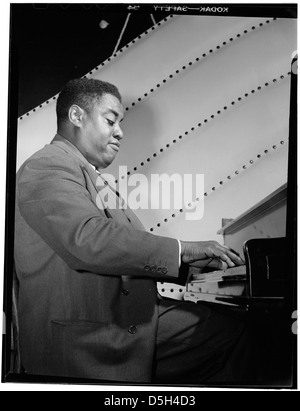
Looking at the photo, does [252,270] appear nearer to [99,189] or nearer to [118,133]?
[99,189]

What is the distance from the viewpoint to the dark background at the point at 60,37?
2.28 metres

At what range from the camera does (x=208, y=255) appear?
200 cm

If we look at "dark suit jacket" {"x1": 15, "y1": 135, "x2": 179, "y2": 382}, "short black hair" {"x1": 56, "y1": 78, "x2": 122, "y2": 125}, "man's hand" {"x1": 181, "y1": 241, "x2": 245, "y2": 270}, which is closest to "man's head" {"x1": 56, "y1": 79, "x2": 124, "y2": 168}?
"short black hair" {"x1": 56, "y1": 78, "x2": 122, "y2": 125}

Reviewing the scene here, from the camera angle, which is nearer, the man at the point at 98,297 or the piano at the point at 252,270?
the piano at the point at 252,270

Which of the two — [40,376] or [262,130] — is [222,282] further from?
[40,376]

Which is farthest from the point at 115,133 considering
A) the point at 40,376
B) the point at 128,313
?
the point at 40,376

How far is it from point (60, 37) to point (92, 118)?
1.36ft

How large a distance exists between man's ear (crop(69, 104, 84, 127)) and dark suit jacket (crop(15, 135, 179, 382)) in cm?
18

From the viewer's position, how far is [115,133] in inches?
88.3

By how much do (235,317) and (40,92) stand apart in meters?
1.29

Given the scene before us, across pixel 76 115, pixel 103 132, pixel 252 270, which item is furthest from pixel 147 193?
pixel 252 270

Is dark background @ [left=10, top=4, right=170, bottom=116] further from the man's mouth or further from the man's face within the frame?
the man's mouth

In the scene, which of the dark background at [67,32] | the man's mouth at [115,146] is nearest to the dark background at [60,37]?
the dark background at [67,32]

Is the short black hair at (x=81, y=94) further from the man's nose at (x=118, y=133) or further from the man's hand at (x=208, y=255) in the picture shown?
the man's hand at (x=208, y=255)
